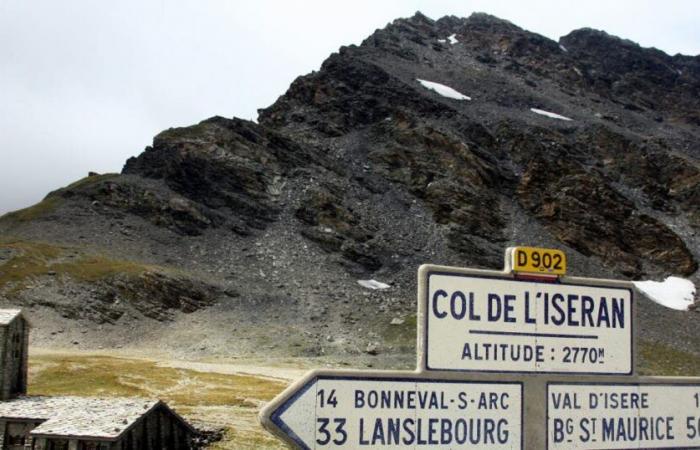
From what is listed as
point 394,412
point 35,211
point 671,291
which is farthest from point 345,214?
point 394,412

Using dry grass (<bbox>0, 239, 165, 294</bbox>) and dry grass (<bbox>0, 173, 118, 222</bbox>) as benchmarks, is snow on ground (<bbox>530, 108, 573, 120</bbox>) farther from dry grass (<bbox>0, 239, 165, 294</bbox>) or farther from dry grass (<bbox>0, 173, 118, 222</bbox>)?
dry grass (<bbox>0, 239, 165, 294</bbox>)

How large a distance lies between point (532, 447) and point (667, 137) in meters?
163

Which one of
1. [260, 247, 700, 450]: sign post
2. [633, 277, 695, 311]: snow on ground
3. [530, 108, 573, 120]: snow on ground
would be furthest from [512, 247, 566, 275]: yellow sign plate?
[530, 108, 573, 120]: snow on ground

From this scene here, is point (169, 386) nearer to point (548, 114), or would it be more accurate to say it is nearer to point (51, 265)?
point (51, 265)

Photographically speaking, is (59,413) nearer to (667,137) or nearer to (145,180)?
(145,180)

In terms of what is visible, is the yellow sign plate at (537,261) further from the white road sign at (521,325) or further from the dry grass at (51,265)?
the dry grass at (51,265)

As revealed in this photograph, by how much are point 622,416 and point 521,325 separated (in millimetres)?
1267

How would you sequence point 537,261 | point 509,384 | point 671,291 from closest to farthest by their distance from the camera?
point 509,384
point 537,261
point 671,291

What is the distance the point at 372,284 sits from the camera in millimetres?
98000

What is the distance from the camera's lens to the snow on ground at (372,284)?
97.1m

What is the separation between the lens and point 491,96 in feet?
527

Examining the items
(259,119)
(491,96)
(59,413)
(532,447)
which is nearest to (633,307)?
(532,447)

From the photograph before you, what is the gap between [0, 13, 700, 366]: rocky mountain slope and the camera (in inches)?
3206

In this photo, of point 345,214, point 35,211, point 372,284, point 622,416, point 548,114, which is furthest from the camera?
point 548,114
